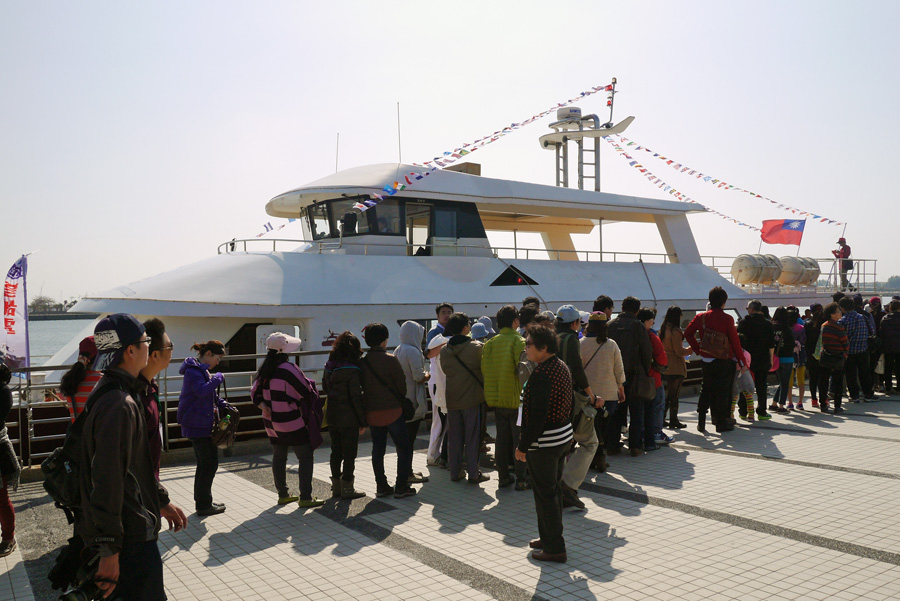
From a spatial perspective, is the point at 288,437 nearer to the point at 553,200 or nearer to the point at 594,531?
the point at 594,531

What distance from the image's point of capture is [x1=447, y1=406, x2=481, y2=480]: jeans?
7422mm

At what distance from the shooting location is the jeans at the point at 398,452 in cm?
699

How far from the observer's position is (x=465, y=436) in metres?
7.55

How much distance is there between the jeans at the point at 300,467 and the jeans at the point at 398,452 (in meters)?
0.67

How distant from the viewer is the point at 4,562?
5207 mm

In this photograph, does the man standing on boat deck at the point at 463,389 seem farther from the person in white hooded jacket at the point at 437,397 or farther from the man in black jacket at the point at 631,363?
the man in black jacket at the point at 631,363

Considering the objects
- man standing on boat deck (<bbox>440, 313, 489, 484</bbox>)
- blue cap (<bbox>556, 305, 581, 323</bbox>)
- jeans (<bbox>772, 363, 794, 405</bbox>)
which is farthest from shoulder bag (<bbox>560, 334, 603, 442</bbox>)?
jeans (<bbox>772, 363, 794, 405</bbox>)

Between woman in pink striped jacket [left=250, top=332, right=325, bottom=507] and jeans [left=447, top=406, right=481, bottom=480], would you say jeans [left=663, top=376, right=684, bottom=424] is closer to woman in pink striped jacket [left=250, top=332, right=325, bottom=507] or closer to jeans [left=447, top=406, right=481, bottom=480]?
jeans [left=447, top=406, right=481, bottom=480]

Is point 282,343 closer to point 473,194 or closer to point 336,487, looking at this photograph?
point 336,487

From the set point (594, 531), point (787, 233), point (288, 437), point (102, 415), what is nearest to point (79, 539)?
point (102, 415)

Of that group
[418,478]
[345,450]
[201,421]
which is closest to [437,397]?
[418,478]

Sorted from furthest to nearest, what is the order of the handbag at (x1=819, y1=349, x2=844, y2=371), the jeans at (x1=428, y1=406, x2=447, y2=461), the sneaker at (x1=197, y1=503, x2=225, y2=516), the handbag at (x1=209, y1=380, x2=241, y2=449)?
the handbag at (x1=819, y1=349, x2=844, y2=371) → the jeans at (x1=428, y1=406, x2=447, y2=461) → the handbag at (x1=209, y1=380, x2=241, y2=449) → the sneaker at (x1=197, y1=503, x2=225, y2=516)

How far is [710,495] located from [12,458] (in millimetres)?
6229

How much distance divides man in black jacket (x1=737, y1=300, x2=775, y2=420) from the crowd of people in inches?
1.0
